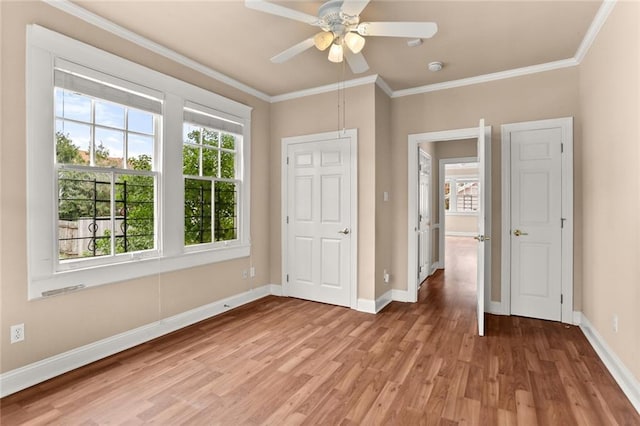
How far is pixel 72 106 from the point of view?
2654mm

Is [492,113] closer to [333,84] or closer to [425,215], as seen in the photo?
[333,84]

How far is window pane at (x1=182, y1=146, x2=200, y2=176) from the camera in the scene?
3.62 meters

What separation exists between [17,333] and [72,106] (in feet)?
5.59

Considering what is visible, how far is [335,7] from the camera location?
2.28 meters

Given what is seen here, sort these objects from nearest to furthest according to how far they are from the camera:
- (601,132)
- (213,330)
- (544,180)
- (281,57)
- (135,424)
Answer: (135,424)
(281,57)
(601,132)
(213,330)
(544,180)

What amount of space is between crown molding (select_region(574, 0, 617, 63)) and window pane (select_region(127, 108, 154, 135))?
388 cm

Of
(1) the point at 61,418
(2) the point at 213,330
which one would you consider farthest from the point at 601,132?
(1) the point at 61,418

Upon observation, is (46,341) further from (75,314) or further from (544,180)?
(544,180)

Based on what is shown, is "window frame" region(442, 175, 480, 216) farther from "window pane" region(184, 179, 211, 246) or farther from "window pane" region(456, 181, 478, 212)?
"window pane" region(184, 179, 211, 246)

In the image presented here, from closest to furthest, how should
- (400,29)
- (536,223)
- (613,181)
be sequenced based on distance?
(400,29)
(613,181)
(536,223)

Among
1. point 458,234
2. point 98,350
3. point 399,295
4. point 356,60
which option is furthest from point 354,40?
point 458,234

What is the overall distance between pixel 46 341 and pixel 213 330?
4.46 feet

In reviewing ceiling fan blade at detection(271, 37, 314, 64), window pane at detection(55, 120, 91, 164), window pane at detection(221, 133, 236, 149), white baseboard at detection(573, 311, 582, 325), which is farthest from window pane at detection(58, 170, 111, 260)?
white baseboard at detection(573, 311, 582, 325)

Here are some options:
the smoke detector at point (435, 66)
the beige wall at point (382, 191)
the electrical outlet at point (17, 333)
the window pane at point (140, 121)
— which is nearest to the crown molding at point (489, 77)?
the beige wall at point (382, 191)
